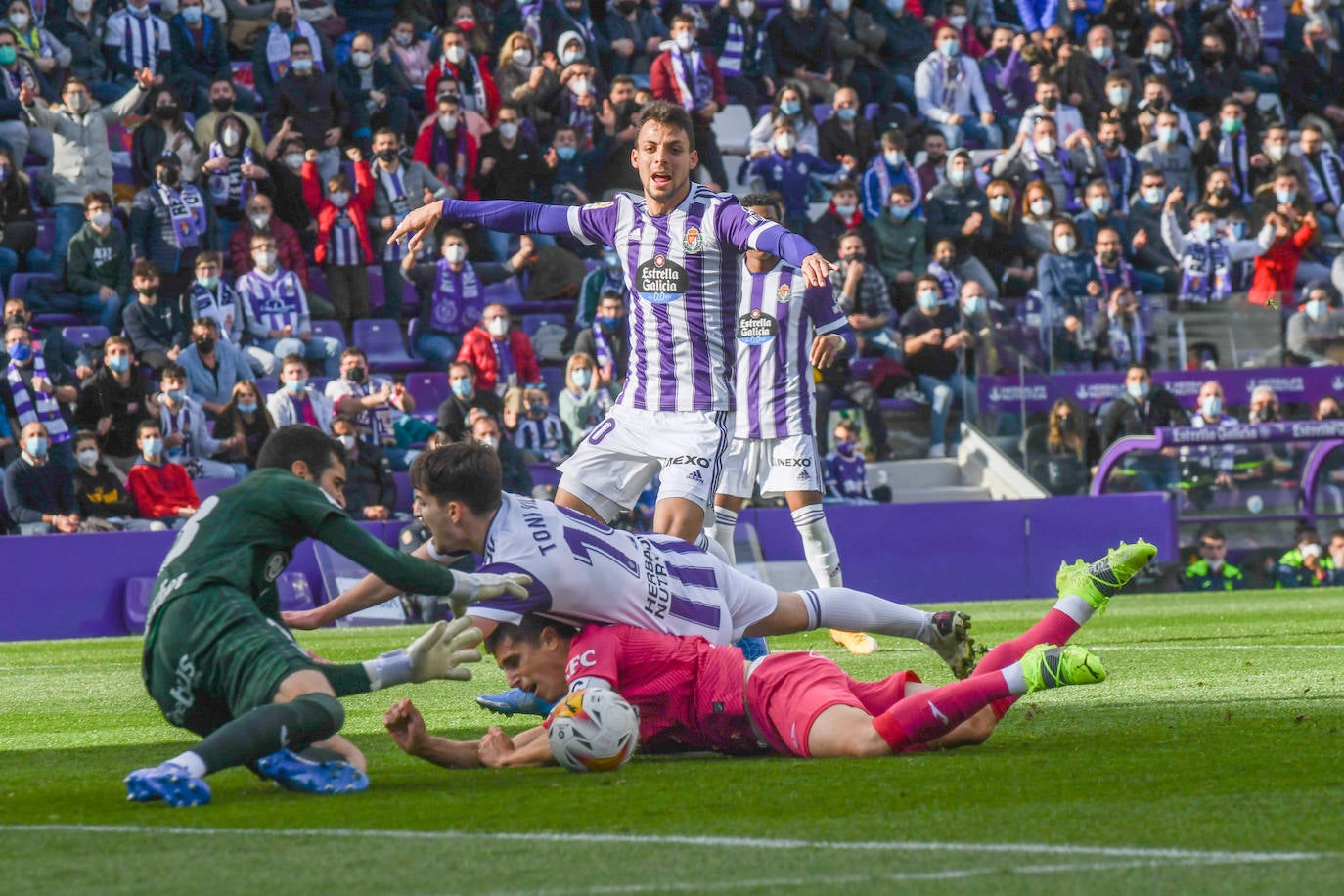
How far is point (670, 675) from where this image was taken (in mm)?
6098

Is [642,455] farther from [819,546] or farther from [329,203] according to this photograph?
[329,203]

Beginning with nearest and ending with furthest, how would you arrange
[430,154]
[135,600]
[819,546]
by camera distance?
[819,546]
[135,600]
[430,154]

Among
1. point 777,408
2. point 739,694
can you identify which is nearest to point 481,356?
point 777,408

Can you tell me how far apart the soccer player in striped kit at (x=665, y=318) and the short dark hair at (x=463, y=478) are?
2355 millimetres

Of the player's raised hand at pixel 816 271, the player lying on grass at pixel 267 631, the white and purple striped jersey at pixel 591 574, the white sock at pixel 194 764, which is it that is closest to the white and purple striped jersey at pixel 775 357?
the player's raised hand at pixel 816 271

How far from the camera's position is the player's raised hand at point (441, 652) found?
5.57 metres

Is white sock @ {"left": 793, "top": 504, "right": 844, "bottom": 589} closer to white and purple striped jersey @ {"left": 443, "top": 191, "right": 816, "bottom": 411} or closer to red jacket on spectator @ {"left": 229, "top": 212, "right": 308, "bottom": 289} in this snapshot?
white and purple striped jersey @ {"left": 443, "top": 191, "right": 816, "bottom": 411}

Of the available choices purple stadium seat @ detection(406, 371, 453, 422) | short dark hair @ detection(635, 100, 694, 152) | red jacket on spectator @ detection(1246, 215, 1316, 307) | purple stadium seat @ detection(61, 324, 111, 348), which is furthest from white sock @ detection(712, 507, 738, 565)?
red jacket on spectator @ detection(1246, 215, 1316, 307)

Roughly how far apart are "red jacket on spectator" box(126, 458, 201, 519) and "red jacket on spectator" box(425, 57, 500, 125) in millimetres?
5724

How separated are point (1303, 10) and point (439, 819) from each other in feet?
79.4

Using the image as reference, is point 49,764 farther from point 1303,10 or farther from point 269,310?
point 1303,10

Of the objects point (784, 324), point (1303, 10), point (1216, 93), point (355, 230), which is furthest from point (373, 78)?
point (1303, 10)

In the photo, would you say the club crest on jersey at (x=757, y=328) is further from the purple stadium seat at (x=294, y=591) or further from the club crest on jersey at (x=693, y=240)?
the purple stadium seat at (x=294, y=591)

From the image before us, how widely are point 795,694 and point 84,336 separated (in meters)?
12.4
